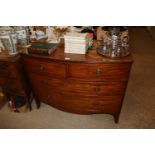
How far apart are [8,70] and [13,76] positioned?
0.09 meters

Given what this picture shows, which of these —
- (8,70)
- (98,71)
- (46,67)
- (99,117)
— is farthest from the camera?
(99,117)

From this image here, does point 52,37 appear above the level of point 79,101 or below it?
above

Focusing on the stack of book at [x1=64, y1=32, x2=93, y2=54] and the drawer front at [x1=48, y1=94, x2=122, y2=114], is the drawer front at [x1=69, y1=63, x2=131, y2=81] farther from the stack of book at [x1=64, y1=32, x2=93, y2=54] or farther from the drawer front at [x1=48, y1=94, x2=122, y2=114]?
the drawer front at [x1=48, y1=94, x2=122, y2=114]

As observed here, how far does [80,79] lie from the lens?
1.42m

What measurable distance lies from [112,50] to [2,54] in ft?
3.94

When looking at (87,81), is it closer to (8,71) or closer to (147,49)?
(8,71)

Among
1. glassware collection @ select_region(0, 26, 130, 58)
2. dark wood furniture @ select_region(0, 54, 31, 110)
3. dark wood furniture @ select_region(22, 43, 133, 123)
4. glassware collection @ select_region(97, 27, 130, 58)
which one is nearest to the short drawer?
dark wood furniture @ select_region(22, 43, 133, 123)

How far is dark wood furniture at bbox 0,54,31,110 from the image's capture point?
1522 mm

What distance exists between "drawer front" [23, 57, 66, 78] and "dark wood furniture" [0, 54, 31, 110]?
0.37 feet

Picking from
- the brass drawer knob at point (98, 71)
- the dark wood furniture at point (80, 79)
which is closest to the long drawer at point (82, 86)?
the dark wood furniture at point (80, 79)

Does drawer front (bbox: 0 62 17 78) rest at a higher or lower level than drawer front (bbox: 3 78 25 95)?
higher

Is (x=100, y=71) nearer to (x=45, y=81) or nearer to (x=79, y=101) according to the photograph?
(x=79, y=101)

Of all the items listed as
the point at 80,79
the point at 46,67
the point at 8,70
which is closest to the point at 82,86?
the point at 80,79

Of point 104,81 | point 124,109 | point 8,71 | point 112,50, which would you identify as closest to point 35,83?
point 8,71
